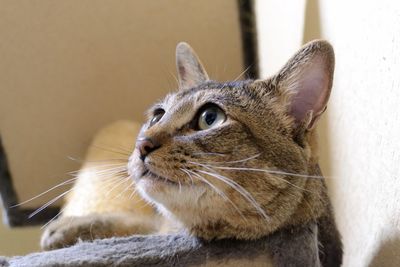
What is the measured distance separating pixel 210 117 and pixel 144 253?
0.88 feet

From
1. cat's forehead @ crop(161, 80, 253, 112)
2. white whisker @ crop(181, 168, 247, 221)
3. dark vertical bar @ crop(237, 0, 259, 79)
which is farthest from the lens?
dark vertical bar @ crop(237, 0, 259, 79)

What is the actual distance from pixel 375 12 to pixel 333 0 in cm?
27

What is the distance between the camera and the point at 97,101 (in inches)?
77.5

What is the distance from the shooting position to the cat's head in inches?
34.5

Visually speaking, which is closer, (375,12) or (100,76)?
(375,12)

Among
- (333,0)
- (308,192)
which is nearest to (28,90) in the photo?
(333,0)

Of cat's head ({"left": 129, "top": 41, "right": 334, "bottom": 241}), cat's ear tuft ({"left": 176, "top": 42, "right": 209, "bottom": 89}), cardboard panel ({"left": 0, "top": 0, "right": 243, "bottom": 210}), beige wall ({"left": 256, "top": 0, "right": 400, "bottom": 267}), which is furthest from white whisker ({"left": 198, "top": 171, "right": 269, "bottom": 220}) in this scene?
cardboard panel ({"left": 0, "top": 0, "right": 243, "bottom": 210})

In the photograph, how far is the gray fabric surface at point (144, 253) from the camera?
0.86 meters

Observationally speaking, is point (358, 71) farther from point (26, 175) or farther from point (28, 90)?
point (26, 175)

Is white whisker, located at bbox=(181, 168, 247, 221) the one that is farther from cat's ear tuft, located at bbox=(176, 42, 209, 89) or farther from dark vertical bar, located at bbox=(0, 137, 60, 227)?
dark vertical bar, located at bbox=(0, 137, 60, 227)

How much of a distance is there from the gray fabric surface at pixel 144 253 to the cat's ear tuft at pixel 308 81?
0.83 ft

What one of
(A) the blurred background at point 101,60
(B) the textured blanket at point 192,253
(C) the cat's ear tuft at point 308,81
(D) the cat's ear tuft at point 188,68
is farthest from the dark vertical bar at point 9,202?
(C) the cat's ear tuft at point 308,81

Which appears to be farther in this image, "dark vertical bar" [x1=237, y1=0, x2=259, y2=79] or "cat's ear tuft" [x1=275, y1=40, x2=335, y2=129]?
"dark vertical bar" [x1=237, y1=0, x2=259, y2=79]

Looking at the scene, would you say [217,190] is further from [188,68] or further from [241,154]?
[188,68]
